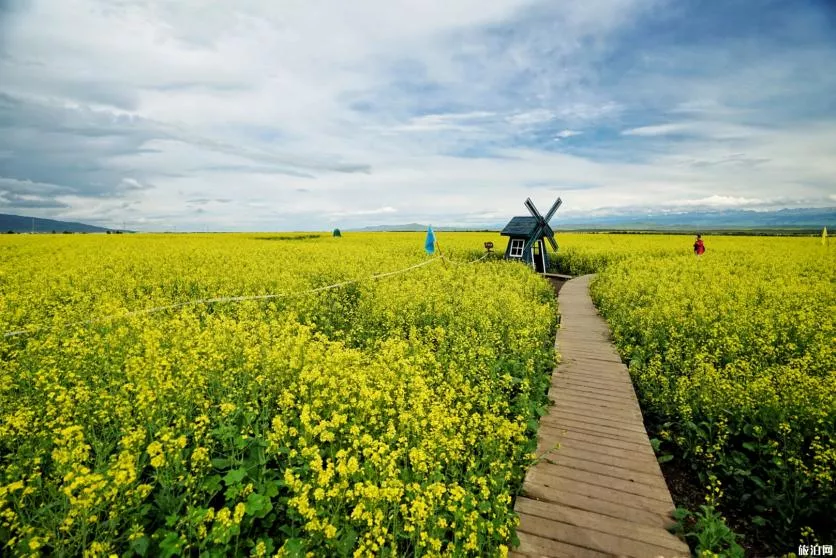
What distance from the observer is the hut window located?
2836cm

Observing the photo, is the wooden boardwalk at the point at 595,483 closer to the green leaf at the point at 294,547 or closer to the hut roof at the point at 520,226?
the green leaf at the point at 294,547

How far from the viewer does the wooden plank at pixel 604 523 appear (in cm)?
480

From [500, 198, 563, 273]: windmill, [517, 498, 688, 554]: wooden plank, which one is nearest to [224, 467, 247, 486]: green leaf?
[517, 498, 688, 554]: wooden plank

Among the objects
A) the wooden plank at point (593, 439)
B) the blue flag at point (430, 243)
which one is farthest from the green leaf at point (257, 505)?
the blue flag at point (430, 243)

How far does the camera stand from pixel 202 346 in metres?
7.46

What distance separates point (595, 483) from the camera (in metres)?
5.79

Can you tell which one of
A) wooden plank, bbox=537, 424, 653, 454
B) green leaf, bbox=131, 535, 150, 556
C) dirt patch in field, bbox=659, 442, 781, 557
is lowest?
dirt patch in field, bbox=659, 442, 781, 557

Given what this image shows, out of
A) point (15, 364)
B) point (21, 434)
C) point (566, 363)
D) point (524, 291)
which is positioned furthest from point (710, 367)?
point (15, 364)

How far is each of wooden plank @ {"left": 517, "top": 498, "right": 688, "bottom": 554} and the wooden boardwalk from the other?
0.01m

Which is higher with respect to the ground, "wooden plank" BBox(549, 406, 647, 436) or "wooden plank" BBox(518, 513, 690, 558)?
"wooden plank" BBox(549, 406, 647, 436)

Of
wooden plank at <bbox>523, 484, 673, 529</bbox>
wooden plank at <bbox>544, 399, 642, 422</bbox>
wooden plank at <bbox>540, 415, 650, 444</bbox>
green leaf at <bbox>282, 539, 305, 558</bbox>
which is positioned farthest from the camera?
wooden plank at <bbox>544, 399, 642, 422</bbox>

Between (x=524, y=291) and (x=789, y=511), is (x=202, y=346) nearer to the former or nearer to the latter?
(x=789, y=511)

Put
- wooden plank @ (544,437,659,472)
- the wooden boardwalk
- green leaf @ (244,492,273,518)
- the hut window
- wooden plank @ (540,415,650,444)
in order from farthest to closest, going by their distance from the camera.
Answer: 1. the hut window
2. wooden plank @ (540,415,650,444)
3. wooden plank @ (544,437,659,472)
4. the wooden boardwalk
5. green leaf @ (244,492,273,518)

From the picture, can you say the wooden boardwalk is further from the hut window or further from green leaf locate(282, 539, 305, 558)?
the hut window
